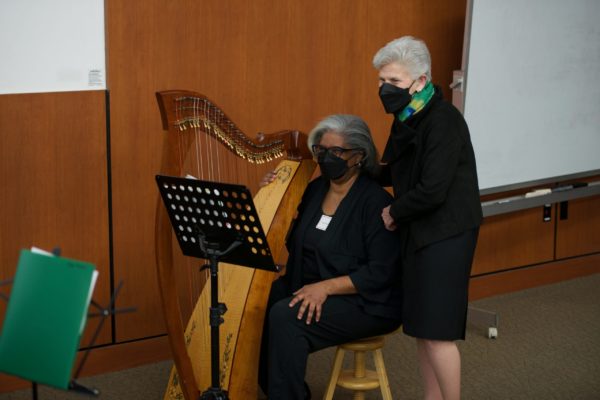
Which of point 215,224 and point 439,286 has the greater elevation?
point 215,224

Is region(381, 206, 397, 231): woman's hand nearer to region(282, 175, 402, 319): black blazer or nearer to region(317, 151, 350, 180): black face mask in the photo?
region(282, 175, 402, 319): black blazer

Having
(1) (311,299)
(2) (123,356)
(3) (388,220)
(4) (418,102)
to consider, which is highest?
(4) (418,102)

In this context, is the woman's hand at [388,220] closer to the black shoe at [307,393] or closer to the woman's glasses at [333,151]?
the woman's glasses at [333,151]

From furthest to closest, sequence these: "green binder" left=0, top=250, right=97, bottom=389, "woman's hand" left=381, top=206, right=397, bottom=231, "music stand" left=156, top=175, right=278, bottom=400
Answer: "woman's hand" left=381, top=206, right=397, bottom=231, "music stand" left=156, top=175, right=278, bottom=400, "green binder" left=0, top=250, right=97, bottom=389

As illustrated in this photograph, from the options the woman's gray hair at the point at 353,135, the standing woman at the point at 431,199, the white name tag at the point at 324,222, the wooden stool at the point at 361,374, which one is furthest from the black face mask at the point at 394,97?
the wooden stool at the point at 361,374

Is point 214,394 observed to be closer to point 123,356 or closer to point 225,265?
point 225,265

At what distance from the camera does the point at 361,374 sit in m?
3.40

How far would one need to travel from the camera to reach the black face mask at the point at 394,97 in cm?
297

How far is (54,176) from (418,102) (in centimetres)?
153

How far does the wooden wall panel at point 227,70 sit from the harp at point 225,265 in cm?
36

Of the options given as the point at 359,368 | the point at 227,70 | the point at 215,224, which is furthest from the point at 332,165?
the point at 227,70

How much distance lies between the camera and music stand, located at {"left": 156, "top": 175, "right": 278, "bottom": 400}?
2.73 metres

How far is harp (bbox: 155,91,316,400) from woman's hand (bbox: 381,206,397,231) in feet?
1.18

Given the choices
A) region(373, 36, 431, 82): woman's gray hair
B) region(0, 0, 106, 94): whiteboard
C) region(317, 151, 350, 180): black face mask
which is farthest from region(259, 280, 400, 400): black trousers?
region(0, 0, 106, 94): whiteboard
